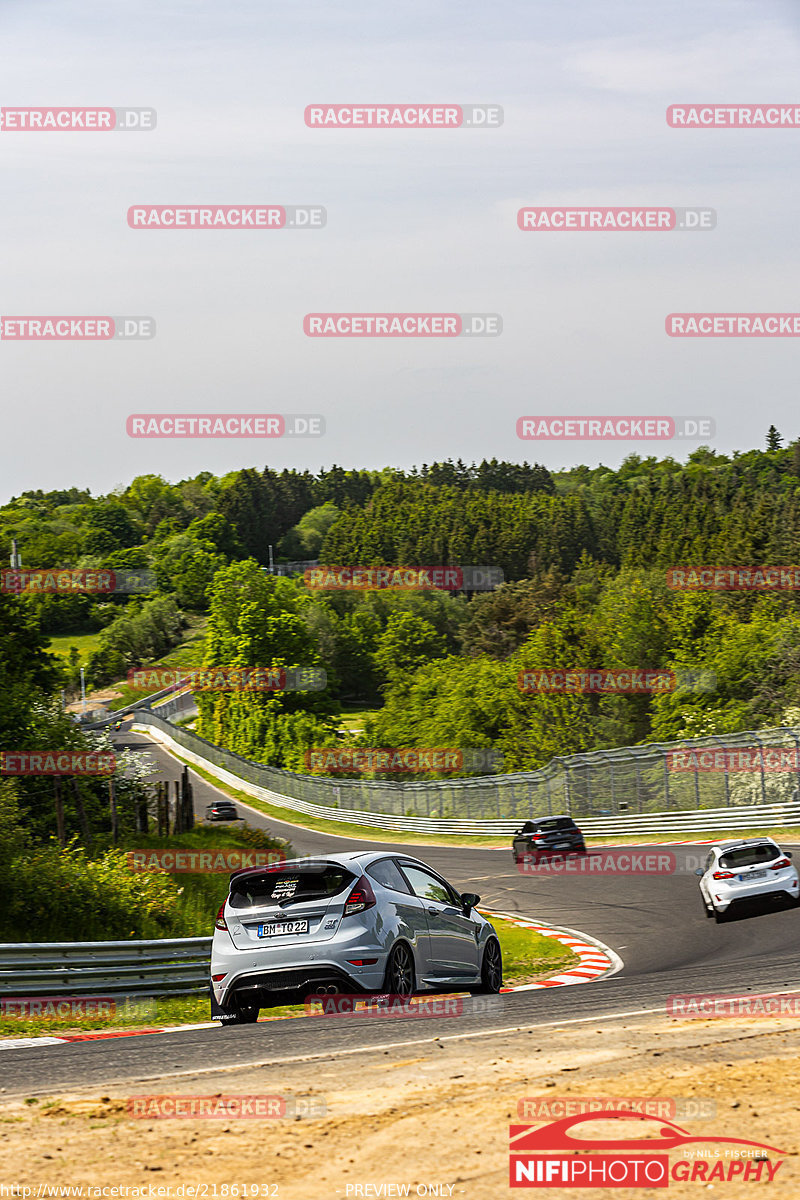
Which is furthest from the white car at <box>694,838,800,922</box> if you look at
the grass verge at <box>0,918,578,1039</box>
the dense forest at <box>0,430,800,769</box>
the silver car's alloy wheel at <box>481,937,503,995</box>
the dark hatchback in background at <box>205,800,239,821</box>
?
the dark hatchback in background at <box>205,800,239,821</box>

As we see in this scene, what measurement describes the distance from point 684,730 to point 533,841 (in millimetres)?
25483

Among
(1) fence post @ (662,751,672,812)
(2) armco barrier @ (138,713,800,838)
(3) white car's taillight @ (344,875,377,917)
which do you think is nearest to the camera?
(3) white car's taillight @ (344,875,377,917)

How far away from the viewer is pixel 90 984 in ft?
43.0

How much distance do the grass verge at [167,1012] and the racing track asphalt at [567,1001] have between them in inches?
41.0

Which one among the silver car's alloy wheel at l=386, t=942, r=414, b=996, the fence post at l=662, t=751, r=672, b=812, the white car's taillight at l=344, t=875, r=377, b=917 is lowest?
the fence post at l=662, t=751, r=672, b=812

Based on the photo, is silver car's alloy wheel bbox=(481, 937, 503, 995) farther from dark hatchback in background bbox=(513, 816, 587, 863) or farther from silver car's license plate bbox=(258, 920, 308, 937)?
dark hatchback in background bbox=(513, 816, 587, 863)

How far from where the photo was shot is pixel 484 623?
372ft

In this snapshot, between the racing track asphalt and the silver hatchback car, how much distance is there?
335 millimetres

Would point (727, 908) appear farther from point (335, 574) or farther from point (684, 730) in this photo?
point (335, 574)

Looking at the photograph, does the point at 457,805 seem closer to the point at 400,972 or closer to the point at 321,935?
the point at 400,972

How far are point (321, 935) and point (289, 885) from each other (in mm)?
562

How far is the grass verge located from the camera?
39.0ft

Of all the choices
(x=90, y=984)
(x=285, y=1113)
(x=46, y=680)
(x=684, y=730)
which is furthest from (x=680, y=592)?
(x=285, y=1113)

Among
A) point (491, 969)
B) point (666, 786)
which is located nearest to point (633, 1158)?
point (491, 969)
